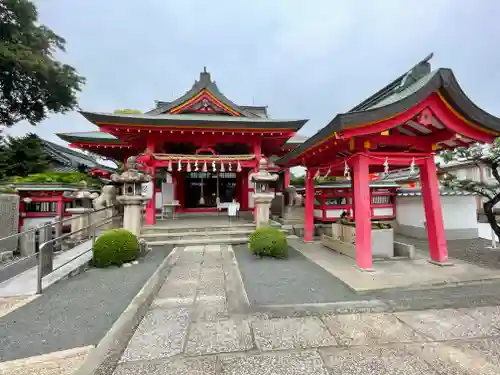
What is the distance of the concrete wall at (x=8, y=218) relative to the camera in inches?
274

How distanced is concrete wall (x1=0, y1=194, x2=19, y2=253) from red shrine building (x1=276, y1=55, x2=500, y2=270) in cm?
898

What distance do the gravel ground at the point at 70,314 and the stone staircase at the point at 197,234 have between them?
2691 mm

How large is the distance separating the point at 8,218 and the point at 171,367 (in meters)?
8.35

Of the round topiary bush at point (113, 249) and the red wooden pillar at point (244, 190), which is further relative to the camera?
the red wooden pillar at point (244, 190)

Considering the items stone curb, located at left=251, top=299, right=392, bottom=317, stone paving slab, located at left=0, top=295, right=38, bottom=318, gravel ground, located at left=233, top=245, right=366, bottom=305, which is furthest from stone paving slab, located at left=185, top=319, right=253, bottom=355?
stone paving slab, located at left=0, top=295, right=38, bottom=318

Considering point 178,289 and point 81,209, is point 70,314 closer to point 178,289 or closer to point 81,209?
point 178,289

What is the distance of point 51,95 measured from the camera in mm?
15859

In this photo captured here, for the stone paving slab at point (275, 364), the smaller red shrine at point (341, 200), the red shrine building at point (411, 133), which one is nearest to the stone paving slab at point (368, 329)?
the stone paving slab at point (275, 364)

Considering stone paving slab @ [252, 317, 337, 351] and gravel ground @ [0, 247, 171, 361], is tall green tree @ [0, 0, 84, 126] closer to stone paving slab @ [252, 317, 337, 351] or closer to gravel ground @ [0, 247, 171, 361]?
gravel ground @ [0, 247, 171, 361]

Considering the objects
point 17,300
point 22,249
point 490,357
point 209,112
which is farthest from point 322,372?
point 209,112

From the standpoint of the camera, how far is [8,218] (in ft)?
23.7

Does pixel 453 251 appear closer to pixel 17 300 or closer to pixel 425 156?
pixel 425 156

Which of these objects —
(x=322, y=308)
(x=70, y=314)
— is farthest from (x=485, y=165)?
(x=70, y=314)

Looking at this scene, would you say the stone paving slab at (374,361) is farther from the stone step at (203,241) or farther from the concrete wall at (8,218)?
the concrete wall at (8,218)
